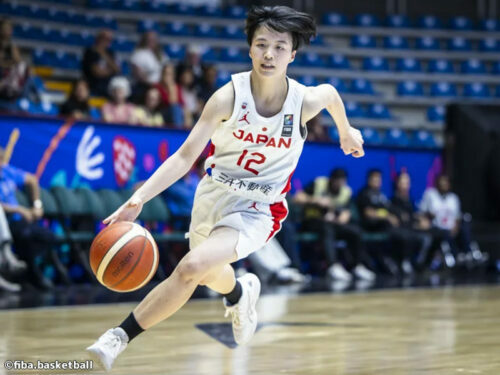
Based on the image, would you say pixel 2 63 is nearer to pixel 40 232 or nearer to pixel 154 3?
pixel 40 232

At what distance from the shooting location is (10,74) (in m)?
10.2

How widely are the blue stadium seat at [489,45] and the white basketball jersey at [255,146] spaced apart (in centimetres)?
1416

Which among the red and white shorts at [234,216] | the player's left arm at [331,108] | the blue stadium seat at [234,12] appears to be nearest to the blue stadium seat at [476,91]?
the blue stadium seat at [234,12]

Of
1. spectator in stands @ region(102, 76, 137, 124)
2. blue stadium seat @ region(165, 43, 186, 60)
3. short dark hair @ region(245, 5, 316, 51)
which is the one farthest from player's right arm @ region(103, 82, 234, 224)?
blue stadium seat @ region(165, 43, 186, 60)

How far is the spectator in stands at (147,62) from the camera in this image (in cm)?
1187

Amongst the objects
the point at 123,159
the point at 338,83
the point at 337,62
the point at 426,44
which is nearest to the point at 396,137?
the point at 338,83

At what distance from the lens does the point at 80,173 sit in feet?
32.9

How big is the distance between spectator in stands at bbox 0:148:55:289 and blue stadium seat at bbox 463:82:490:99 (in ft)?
32.1

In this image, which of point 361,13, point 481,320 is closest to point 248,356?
point 481,320

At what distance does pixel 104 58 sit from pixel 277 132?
7.81 metres

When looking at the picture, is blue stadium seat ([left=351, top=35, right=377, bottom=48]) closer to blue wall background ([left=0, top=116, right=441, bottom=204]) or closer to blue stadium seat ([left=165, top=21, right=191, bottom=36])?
blue stadium seat ([left=165, top=21, right=191, bottom=36])

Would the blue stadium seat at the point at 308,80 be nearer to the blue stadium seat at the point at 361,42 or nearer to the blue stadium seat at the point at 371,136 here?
the blue stadium seat at the point at 371,136

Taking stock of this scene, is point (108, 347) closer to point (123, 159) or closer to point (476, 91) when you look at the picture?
point (123, 159)

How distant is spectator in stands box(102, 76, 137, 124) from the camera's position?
34.9 ft
